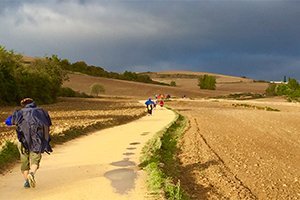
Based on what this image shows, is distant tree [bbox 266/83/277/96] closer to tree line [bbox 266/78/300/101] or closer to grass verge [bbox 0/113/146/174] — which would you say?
tree line [bbox 266/78/300/101]

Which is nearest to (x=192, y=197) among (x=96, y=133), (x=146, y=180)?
(x=146, y=180)

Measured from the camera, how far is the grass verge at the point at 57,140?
1401cm

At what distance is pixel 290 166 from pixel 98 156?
7.38m

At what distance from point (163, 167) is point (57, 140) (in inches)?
274

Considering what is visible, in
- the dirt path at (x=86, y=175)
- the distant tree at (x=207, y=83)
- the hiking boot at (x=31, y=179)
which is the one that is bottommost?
the dirt path at (x=86, y=175)

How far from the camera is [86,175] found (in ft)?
40.8

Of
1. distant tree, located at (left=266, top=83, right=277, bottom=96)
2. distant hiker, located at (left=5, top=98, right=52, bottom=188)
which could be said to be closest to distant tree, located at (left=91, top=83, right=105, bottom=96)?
distant tree, located at (left=266, top=83, right=277, bottom=96)

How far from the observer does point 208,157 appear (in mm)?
17781

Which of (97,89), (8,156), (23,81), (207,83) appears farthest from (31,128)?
(207,83)

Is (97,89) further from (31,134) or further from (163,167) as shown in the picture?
(31,134)

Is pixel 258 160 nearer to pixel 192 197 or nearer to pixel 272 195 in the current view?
pixel 272 195

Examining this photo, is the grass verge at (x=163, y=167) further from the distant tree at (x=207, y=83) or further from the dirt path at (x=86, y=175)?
the distant tree at (x=207, y=83)

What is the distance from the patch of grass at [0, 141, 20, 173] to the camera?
13.7 metres

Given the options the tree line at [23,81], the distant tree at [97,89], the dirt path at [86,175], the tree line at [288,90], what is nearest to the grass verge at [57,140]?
the dirt path at [86,175]
